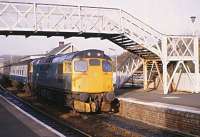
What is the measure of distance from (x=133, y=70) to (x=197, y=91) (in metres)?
6.52

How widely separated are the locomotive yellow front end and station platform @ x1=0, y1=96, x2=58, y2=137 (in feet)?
9.05

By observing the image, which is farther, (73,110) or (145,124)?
(73,110)

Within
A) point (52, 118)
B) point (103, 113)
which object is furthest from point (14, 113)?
point (103, 113)

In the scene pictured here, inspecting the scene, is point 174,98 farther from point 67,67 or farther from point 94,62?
point 67,67

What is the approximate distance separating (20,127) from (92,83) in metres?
5.56

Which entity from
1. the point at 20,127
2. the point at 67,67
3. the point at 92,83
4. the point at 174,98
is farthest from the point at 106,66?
the point at 20,127

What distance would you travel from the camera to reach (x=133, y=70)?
31.8 meters

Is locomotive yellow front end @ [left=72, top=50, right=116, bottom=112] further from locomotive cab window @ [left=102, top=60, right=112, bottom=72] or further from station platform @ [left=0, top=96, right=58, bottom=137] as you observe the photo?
station platform @ [left=0, top=96, right=58, bottom=137]

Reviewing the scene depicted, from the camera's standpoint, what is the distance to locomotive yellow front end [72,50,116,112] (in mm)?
18984

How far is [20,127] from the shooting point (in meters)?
14.7

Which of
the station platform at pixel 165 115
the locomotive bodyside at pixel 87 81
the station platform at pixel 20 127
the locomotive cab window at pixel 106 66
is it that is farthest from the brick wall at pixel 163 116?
the station platform at pixel 20 127

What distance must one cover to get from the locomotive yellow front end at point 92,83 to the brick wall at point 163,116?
940 millimetres

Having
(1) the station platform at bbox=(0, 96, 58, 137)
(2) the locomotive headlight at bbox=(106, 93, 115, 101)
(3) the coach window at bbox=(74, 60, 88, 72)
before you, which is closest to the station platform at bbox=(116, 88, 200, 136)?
(2) the locomotive headlight at bbox=(106, 93, 115, 101)

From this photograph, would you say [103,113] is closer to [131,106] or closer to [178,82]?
A: [131,106]
